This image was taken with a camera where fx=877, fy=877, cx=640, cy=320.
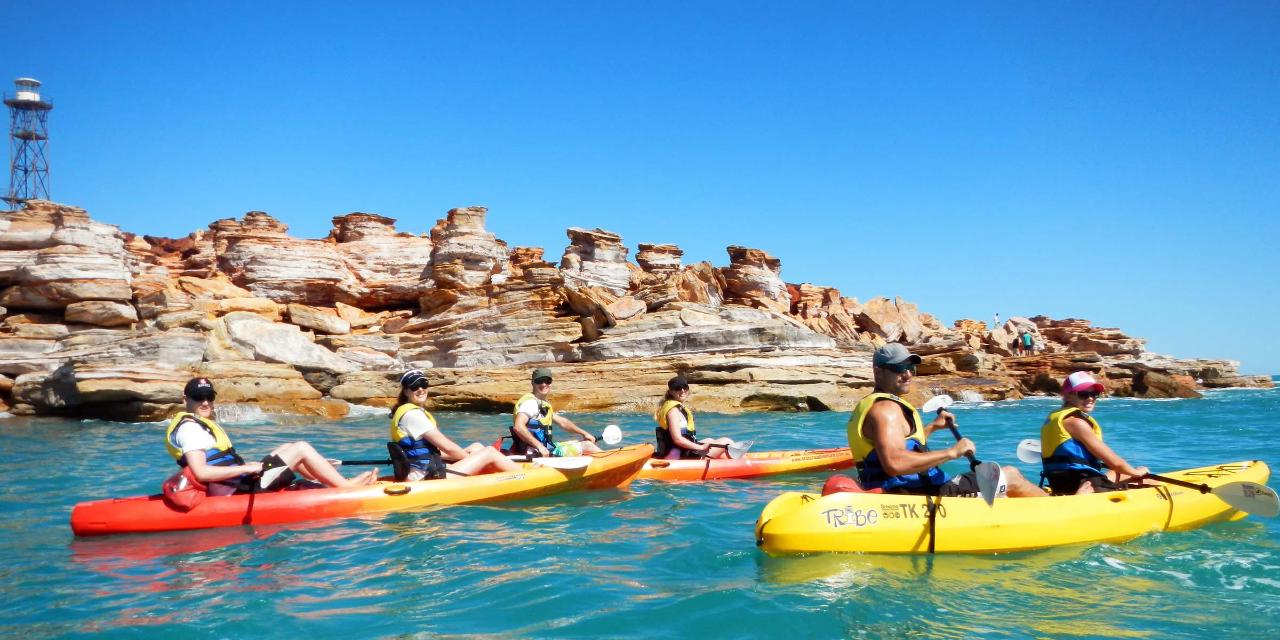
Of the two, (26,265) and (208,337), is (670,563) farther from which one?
(26,265)

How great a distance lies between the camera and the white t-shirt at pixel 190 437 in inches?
288

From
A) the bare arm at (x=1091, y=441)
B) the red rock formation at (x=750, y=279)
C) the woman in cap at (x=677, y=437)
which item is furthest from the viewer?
the red rock formation at (x=750, y=279)

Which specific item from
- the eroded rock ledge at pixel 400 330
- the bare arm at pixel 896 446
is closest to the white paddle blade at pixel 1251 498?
the bare arm at pixel 896 446

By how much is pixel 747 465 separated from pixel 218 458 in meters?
5.97

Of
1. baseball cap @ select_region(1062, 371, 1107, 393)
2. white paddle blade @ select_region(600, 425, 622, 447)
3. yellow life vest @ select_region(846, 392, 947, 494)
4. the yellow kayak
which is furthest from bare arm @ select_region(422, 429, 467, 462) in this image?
baseball cap @ select_region(1062, 371, 1107, 393)

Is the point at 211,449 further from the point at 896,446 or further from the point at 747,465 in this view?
the point at 747,465

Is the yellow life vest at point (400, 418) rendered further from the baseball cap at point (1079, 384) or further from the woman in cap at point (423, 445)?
the baseball cap at point (1079, 384)

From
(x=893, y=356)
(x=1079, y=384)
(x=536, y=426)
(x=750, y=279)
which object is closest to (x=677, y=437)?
(x=536, y=426)

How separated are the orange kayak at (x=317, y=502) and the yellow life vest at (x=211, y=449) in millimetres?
338

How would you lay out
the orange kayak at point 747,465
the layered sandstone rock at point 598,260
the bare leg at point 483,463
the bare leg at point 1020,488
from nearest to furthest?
the bare leg at point 1020,488 → the bare leg at point 483,463 → the orange kayak at point 747,465 → the layered sandstone rock at point 598,260

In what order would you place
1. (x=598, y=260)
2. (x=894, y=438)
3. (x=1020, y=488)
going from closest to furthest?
(x=894, y=438), (x=1020, y=488), (x=598, y=260)

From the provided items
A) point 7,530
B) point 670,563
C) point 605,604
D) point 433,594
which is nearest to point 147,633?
point 433,594

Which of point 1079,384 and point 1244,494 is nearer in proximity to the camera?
point 1079,384

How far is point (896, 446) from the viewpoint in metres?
5.53
